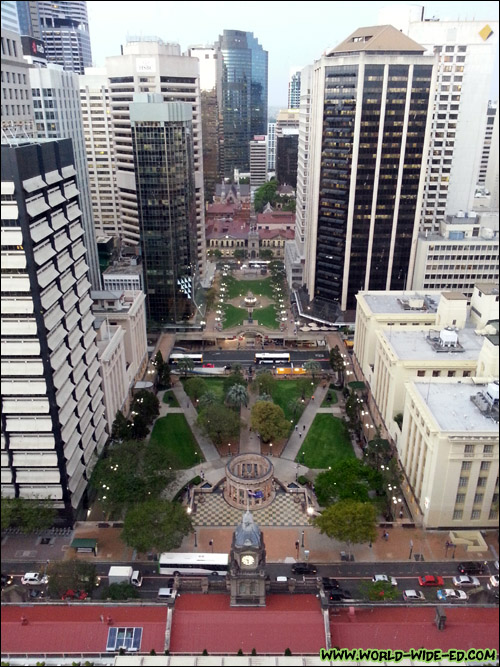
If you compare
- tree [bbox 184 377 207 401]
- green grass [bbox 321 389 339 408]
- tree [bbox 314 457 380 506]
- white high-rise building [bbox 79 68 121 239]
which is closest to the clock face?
tree [bbox 314 457 380 506]

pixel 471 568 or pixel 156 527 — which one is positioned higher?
pixel 156 527

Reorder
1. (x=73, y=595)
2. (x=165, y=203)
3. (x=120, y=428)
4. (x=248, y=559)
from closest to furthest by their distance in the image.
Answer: (x=248, y=559) < (x=73, y=595) < (x=120, y=428) < (x=165, y=203)

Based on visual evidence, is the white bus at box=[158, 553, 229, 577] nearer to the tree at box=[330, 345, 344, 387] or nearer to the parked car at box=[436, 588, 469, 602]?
the parked car at box=[436, 588, 469, 602]

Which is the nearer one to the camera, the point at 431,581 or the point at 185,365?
the point at 431,581

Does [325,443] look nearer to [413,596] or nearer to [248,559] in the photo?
[413,596]

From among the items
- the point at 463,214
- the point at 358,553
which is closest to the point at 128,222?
the point at 463,214

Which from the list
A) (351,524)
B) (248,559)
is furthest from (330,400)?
(248,559)

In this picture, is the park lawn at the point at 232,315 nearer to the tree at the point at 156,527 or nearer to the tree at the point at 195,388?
the tree at the point at 195,388

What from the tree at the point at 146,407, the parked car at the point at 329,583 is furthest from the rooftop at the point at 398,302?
the parked car at the point at 329,583
